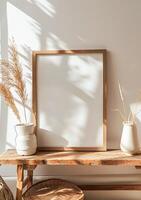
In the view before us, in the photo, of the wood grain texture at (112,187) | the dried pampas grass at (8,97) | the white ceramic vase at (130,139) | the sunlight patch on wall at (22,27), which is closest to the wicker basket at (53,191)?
the wood grain texture at (112,187)

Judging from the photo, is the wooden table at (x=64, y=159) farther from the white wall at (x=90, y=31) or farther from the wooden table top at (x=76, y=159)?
the white wall at (x=90, y=31)

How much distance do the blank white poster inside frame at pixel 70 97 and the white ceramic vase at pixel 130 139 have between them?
0.18 metres

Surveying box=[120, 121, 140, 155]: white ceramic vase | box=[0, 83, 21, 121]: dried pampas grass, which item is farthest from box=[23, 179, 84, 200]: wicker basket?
box=[0, 83, 21, 121]: dried pampas grass

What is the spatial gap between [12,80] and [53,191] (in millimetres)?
796

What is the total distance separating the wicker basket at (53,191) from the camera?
6.03 ft

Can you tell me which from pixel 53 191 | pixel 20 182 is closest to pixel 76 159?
pixel 53 191

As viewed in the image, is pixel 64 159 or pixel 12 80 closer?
pixel 64 159

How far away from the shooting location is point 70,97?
207cm

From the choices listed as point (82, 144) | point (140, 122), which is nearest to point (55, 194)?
point (82, 144)

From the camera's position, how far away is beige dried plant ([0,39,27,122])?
2.01 m

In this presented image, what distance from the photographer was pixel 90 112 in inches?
81.2

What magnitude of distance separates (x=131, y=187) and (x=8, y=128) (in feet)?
3.18

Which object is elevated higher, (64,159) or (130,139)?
(130,139)

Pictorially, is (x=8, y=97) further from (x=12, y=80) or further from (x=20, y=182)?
(x=20, y=182)
